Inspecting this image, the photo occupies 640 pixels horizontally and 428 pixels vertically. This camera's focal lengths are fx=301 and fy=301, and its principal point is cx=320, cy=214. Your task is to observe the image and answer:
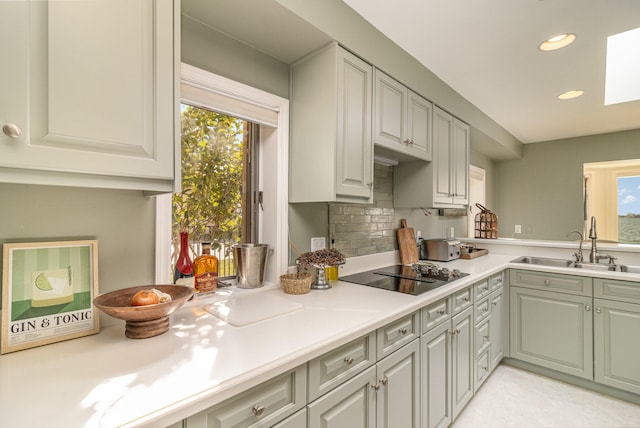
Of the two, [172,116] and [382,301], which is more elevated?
[172,116]

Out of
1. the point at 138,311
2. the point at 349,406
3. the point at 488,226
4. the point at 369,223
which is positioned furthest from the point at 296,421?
the point at 488,226

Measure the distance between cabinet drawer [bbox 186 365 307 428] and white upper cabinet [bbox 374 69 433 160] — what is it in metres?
1.37

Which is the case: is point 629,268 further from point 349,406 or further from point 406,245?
point 349,406

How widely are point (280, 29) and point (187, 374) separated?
146 cm

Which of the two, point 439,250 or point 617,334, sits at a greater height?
point 439,250

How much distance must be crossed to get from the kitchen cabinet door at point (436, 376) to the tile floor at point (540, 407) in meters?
0.30

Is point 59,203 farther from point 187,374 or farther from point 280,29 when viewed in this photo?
point 280,29

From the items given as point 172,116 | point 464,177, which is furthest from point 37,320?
point 464,177

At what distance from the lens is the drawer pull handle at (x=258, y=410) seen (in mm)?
850

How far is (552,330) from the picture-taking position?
2420 mm

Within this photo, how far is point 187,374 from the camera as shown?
79 cm

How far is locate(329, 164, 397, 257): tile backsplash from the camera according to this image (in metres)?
2.04

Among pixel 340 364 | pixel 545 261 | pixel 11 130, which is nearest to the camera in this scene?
pixel 11 130

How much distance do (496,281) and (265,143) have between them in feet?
6.99
